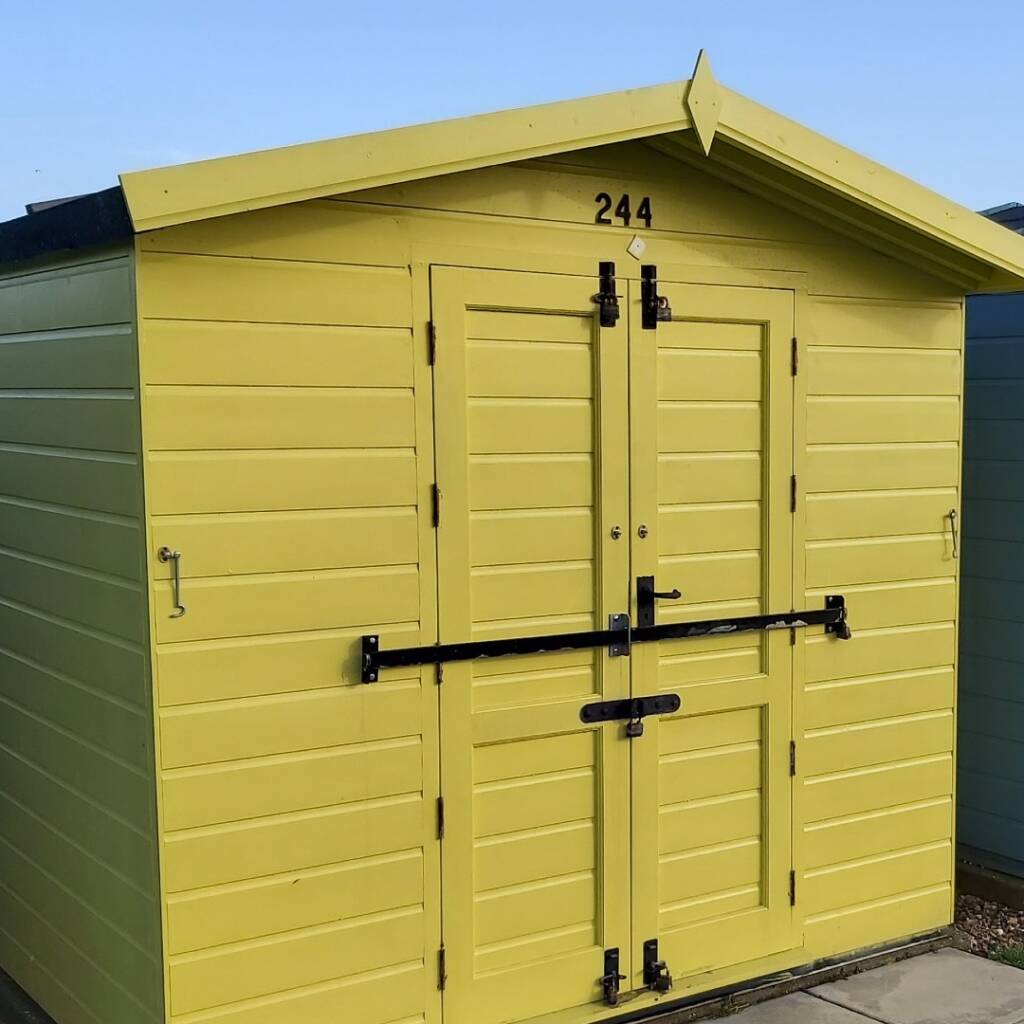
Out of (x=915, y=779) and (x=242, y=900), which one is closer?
(x=242, y=900)

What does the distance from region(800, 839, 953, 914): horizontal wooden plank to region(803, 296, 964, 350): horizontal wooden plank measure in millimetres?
1870

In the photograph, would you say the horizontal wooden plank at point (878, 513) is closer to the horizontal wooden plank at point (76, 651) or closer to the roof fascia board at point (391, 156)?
the roof fascia board at point (391, 156)

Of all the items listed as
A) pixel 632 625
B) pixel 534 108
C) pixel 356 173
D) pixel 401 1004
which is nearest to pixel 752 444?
pixel 632 625

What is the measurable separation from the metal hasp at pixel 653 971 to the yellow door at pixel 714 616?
0.05ft

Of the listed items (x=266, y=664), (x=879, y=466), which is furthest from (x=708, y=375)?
(x=266, y=664)

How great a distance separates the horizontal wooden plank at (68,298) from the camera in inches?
126

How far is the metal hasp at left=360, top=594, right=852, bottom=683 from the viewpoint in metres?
3.48

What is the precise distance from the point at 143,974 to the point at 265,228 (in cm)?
203

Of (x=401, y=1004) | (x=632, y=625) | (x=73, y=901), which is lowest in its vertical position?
(x=401, y=1004)

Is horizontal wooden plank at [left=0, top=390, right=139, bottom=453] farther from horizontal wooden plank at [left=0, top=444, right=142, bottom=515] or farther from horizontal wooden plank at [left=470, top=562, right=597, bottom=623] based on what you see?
horizontal wooden plank at [left=470, top=562, right=597, bottom=623]

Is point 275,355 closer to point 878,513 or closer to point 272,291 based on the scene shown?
point 272,291

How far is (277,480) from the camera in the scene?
3312mm

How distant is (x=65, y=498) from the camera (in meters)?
3.58

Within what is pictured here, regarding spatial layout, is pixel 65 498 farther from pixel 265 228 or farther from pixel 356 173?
pixel 356 173
